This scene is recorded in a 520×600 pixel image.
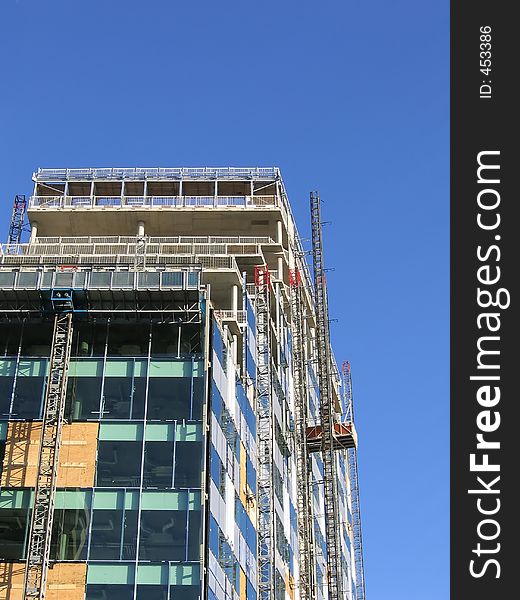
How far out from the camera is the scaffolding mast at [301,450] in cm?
9781

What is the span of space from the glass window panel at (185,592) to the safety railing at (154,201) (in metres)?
48.5

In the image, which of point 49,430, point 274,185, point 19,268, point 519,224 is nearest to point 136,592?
point 49,430

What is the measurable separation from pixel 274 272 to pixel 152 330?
104 feet

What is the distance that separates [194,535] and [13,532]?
9946 millimetres

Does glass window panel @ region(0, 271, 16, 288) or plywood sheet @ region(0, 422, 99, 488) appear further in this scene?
glass window panel @ region(0, 271, 16, 288)

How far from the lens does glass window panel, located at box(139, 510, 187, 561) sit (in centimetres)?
5919

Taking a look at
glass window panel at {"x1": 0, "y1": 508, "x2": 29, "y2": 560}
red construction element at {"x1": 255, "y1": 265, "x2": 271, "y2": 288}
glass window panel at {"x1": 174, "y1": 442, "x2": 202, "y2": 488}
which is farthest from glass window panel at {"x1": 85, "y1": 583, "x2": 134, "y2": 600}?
red construction element at {"x1": 255, "y1": 265, "x2": 271, "y2": 288}

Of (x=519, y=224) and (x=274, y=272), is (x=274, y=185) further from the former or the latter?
(x=519, y=224)

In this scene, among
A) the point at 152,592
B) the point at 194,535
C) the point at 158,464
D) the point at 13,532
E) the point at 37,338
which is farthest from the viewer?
the point at 37,338

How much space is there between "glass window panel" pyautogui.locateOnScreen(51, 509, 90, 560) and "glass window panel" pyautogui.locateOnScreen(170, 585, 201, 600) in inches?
206

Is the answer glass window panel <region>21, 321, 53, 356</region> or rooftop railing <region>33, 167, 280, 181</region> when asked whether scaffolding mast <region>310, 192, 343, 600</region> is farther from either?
glass window panel <region>21, 321, 53, 356</region>

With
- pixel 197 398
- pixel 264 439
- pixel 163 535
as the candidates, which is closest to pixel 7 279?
pixel 197 398

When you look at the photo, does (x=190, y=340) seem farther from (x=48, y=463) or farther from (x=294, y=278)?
(x=294, y=278)

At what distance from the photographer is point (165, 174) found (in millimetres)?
105188
